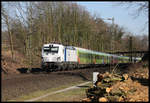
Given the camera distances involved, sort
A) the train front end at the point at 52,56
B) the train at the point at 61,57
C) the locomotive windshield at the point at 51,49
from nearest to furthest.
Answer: the train front end at the point at 52,56, the train at the point at 61,57, the locomotive windshield at the point at 51,49

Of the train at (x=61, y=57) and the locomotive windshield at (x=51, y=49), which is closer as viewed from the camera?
the train at (x=61, y=57)

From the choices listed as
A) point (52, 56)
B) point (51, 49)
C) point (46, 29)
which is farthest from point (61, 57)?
point (46, 29)

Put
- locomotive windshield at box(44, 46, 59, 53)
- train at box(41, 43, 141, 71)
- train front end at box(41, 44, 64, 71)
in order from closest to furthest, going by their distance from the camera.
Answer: train front end at box(41, 44, 64, 71)
train at box(41, 43, 141, 71)
locomotive windshield at box(44, 46, 59, 53)

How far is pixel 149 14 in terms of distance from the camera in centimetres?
1839

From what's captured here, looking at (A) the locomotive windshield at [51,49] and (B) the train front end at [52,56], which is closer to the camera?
(B) the train front end at [52,56]

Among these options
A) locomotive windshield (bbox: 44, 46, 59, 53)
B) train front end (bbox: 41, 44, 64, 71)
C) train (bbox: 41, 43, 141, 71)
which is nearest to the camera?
train front end (bbox: 41, 44, 64, 71)

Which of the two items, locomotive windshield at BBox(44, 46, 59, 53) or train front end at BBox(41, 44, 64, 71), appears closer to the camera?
train front end at BBox(41, 44, 64, 71)

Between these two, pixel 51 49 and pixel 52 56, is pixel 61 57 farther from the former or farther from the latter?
pixel 51 49

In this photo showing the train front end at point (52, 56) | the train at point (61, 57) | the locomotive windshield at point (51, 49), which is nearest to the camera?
the train front end at point (52, 56)

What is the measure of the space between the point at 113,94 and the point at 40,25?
26928 mm

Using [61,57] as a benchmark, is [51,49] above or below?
above

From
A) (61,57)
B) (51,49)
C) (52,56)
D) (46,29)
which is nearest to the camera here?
(52,56)

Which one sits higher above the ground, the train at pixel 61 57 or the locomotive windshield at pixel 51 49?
the locomotive windshield at pixel 51 49

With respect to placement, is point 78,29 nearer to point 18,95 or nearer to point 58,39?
point 58,39
